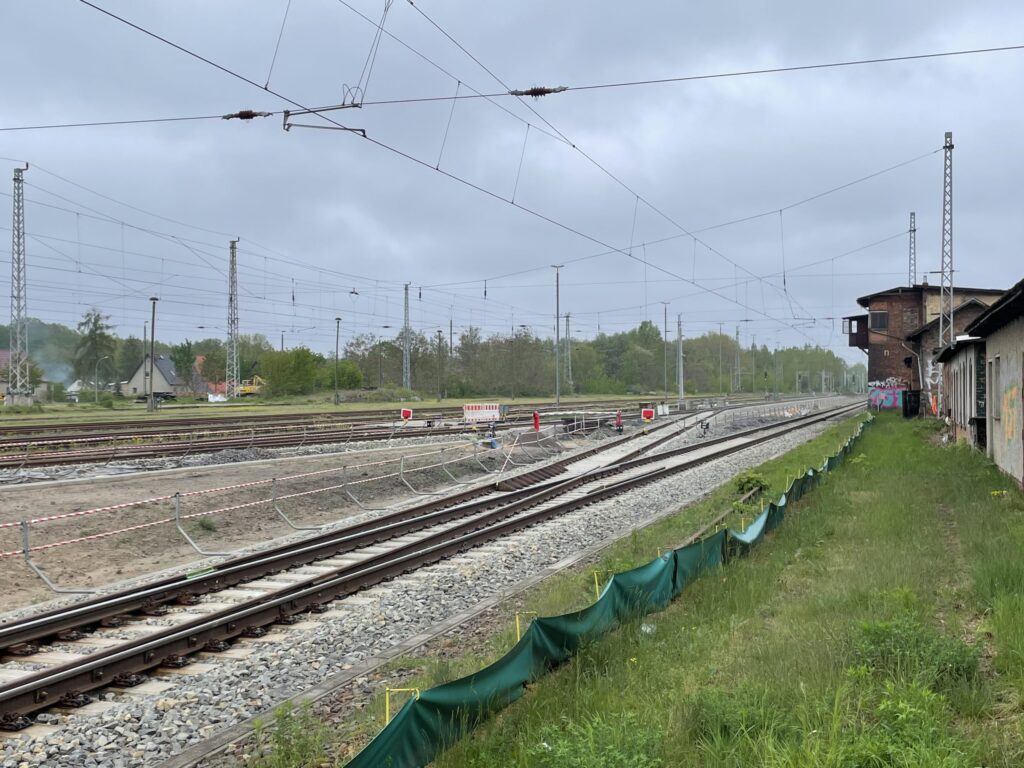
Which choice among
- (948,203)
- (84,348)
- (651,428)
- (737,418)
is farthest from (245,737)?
(84,348)

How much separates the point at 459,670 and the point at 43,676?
3841 mm

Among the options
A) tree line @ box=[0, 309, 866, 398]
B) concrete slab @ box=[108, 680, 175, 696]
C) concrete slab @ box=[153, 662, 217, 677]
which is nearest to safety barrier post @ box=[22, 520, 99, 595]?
concrete slab @ box=[153, 662, 217, 677]

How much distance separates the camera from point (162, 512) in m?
18.4

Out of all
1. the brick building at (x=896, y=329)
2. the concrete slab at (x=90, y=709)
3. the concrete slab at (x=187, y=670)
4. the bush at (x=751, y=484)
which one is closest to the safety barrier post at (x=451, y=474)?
the bush at (x=751, y=484)

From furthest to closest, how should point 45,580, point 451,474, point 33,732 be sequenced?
point 451,474, point 45,580, point 33,732

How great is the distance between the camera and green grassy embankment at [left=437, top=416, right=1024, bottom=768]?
17.9 ft

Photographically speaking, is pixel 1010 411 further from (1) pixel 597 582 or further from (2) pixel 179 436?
(2) pixel 179 436

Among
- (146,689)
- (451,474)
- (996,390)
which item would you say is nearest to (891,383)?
(996,390)

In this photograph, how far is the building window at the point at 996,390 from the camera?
791 inches

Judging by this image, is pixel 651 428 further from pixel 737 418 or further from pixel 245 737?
pixel 245 737

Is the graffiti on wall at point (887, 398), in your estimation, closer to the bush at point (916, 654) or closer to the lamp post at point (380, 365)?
the lamp post at point (380, 365)

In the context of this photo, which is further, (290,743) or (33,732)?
(33,732)

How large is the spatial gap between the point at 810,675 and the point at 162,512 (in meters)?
15.0

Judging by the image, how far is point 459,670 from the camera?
27.3ft
